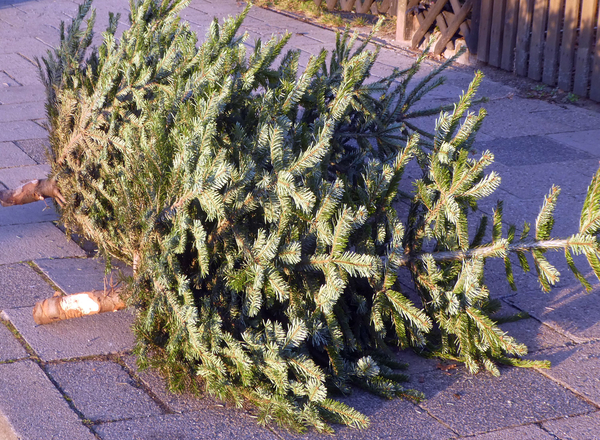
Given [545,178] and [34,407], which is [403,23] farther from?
[34,407]

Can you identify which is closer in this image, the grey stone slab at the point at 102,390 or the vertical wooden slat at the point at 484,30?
the grey stone slab at the point at 102,390

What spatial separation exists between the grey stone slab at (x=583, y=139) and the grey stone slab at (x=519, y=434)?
3.68 meters

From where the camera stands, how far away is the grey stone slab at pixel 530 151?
18.2ft

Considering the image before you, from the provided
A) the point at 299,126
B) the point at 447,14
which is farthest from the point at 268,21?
the point at 299,126

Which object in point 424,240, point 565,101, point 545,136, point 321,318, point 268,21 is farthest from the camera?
point 268,21

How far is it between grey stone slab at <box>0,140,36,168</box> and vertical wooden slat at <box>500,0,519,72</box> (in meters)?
5.49

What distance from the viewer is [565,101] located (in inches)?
277

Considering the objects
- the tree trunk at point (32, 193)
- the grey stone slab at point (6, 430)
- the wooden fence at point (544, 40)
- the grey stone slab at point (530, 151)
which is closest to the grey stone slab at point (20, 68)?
the tree trunk at point (32, 193)

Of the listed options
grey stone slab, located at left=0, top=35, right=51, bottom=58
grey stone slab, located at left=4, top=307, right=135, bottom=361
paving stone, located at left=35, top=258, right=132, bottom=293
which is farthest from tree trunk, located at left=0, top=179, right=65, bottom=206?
grey stone slab, located at left=0, top=35, right=51, bottom=58

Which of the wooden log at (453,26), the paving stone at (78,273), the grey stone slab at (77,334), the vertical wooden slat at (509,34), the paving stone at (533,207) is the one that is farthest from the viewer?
the wooden log at (453,26)

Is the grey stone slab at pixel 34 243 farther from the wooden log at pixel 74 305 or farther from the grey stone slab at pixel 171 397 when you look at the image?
the grey stone slab at pixel 171 397

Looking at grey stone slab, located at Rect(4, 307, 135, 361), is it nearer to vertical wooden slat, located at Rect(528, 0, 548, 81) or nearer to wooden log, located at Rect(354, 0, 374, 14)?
vertical wooden slat, located at Rect(528, 0, 548, 81)

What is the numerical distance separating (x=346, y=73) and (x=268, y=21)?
777 cm

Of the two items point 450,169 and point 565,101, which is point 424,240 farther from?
point 565,101
